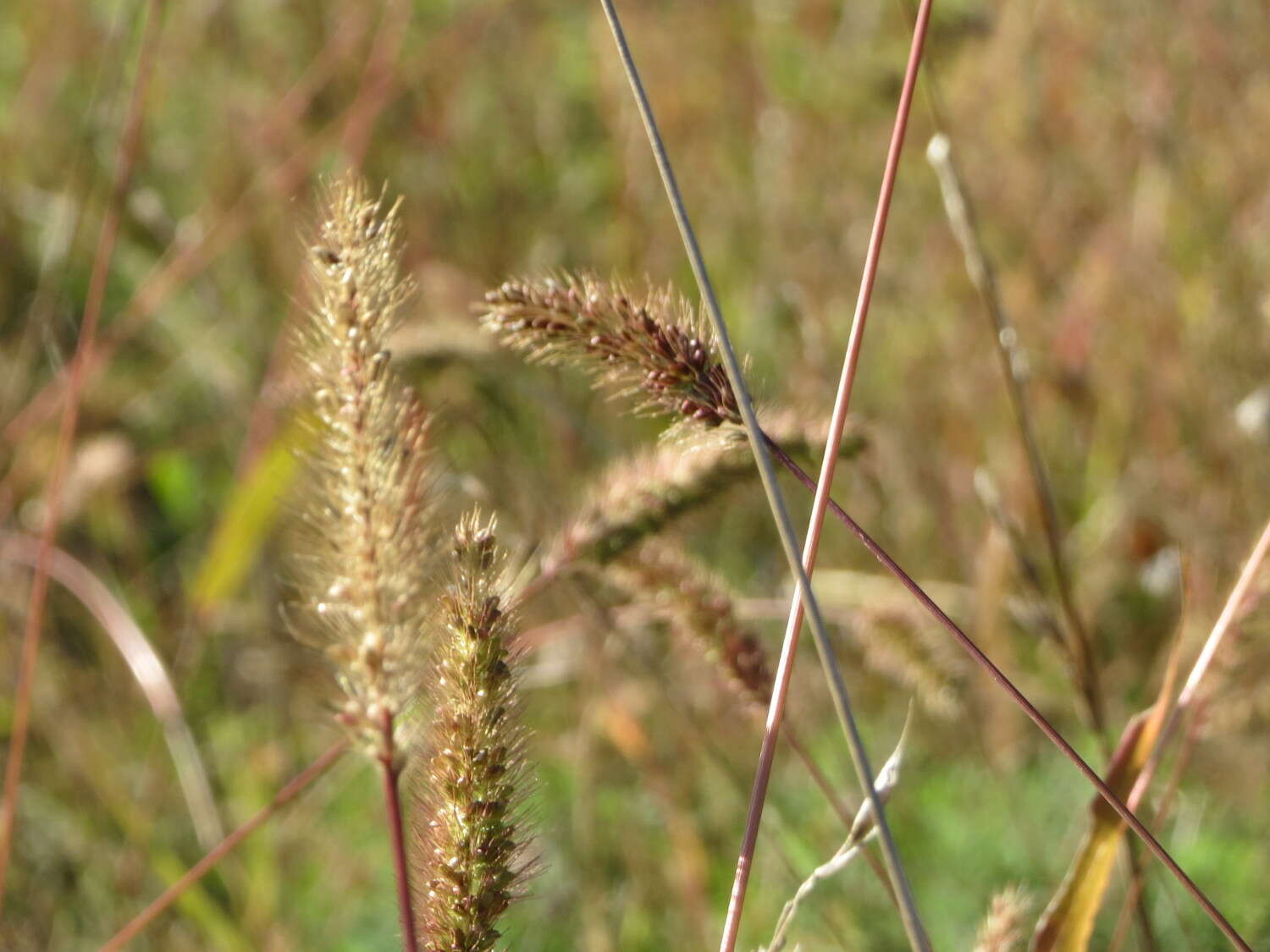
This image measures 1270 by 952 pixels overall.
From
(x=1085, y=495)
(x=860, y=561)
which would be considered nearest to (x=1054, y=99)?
(x=1085, y=495)

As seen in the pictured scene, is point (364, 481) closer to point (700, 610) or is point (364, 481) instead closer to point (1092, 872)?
point (700, 610)

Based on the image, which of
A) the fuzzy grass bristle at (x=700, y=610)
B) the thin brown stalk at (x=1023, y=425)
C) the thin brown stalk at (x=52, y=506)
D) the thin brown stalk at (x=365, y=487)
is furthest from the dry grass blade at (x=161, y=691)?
the thin brown stalk at (x=1023, y=425)

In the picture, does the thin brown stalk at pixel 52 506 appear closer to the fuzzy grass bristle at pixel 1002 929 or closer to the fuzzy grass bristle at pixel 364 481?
the fuzzy grass bristle at pixel 364 481

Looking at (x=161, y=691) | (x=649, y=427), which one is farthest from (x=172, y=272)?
(x=649, y=427)

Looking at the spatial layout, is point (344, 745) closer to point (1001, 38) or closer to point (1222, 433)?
point (1222, 433)

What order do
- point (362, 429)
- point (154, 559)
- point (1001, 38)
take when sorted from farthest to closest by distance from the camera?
point (154, 559)
point (1001, 38)
point (362, 429)

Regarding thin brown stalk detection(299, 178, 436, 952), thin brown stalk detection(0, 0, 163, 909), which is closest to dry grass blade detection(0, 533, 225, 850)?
thin brown stalk detection(0, 0, 163, 909)

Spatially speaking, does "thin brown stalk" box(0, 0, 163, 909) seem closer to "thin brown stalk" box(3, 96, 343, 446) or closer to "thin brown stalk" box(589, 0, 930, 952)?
"thin brown stalk" box(3, 96, 343, 446)
